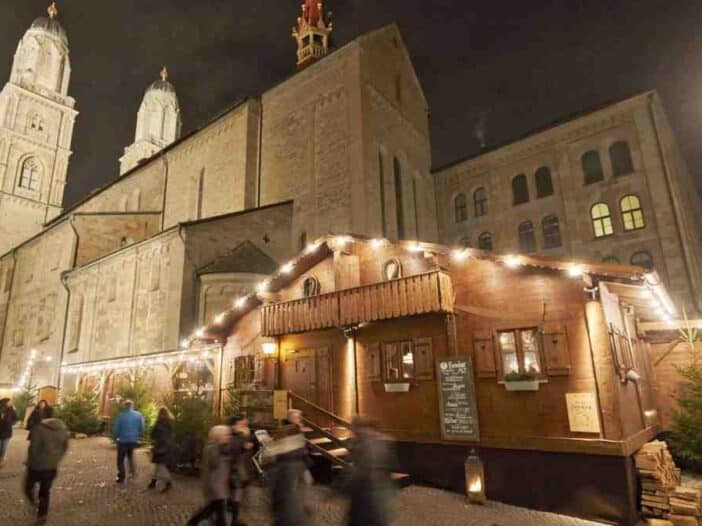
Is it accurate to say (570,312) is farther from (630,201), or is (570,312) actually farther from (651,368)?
(630,201)

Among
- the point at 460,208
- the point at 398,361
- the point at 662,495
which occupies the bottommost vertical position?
the point at 662,495

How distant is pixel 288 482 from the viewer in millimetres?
5703

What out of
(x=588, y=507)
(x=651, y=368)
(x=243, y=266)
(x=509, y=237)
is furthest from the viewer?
(x=509, y=237)

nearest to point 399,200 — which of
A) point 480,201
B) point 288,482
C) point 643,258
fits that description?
point 480,201

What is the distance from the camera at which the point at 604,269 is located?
29.4 ft

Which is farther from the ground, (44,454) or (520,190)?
(520,190)

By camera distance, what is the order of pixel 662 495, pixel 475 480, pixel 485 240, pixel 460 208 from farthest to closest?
pixel 460 208
pixel 485 240
pixel 475 480
pixel 662 495

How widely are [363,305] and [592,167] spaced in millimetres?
20518

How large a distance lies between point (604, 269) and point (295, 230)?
19.1m

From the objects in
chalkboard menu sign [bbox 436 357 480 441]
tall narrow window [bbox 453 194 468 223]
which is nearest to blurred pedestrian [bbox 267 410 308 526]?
chalkboard menu sign [bbox 436 357 480 441]

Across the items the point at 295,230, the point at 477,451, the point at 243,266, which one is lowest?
the point at 477,451

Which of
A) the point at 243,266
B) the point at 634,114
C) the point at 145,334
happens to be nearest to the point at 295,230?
the point at 243,266

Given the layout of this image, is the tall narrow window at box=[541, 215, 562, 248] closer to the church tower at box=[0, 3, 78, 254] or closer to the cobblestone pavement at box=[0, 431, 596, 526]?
the cobblestone pavement at box=[0, 431, 596, 526]

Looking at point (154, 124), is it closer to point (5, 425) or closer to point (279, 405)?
point (5, 425)
